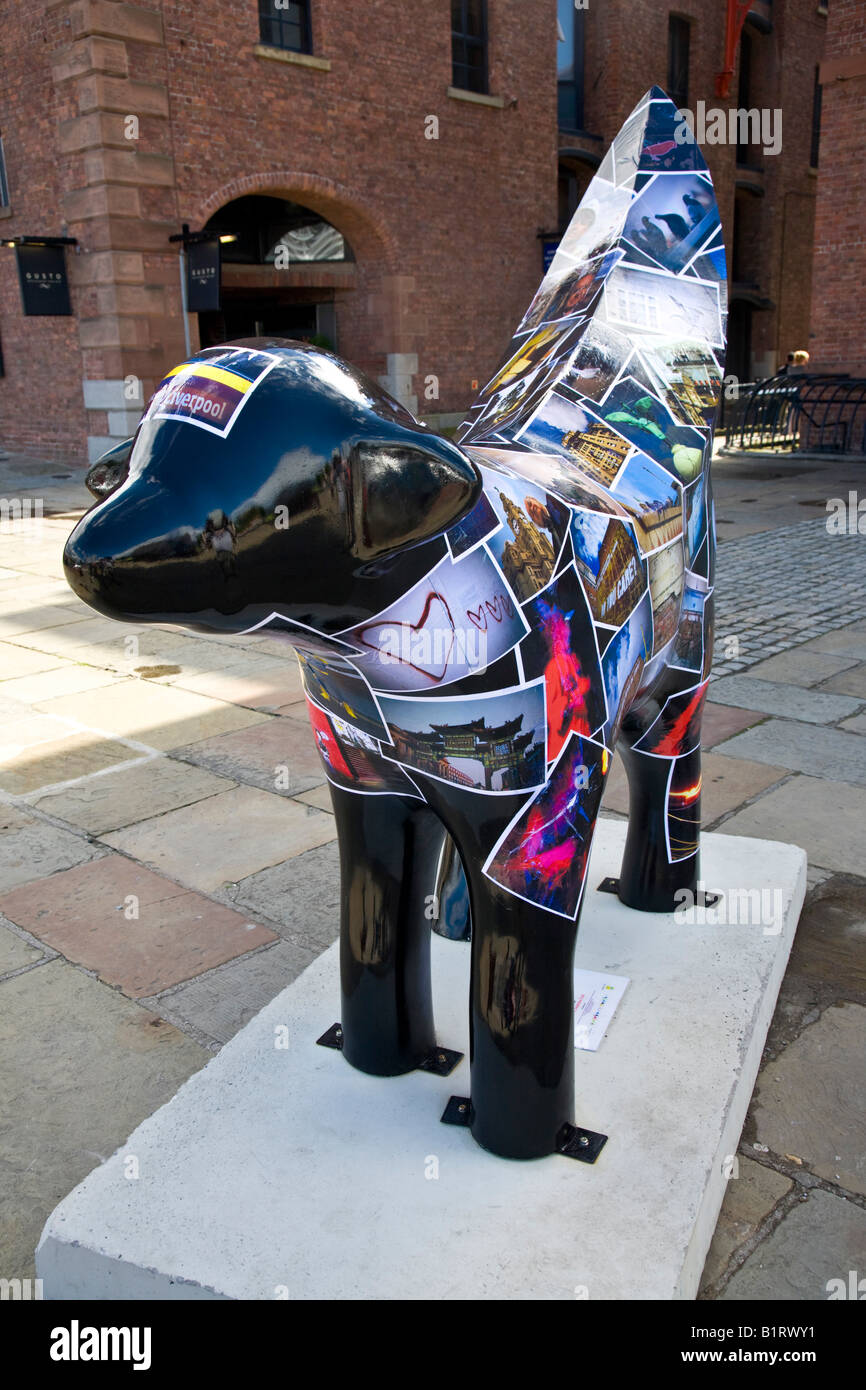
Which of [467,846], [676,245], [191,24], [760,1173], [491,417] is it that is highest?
[191,24]

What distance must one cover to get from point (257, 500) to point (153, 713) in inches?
151

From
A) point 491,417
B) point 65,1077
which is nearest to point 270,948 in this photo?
point 65,1077

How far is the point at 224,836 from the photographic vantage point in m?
3.70

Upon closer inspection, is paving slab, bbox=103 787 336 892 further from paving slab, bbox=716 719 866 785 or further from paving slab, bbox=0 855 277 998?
paving slab, bbox=716 719 866 785

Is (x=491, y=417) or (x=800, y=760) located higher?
(x=491, y=417)

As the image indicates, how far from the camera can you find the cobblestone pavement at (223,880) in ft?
7.11

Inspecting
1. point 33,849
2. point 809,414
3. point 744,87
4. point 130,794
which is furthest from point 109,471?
point 744,87

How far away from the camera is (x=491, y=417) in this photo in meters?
2.30

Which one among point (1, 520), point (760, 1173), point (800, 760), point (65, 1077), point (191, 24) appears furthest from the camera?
point (191, 24)

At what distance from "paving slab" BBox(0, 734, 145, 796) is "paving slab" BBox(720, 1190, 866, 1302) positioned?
3.10 m

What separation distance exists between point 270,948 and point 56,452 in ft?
42.3

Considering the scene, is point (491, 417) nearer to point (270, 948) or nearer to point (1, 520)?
point (270, 948)

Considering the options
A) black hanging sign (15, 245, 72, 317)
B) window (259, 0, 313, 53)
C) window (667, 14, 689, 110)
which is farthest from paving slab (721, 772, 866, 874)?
window (667, 14, 689, 110)

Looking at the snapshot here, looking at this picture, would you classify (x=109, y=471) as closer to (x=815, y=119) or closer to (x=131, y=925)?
(x=131, y=925)
